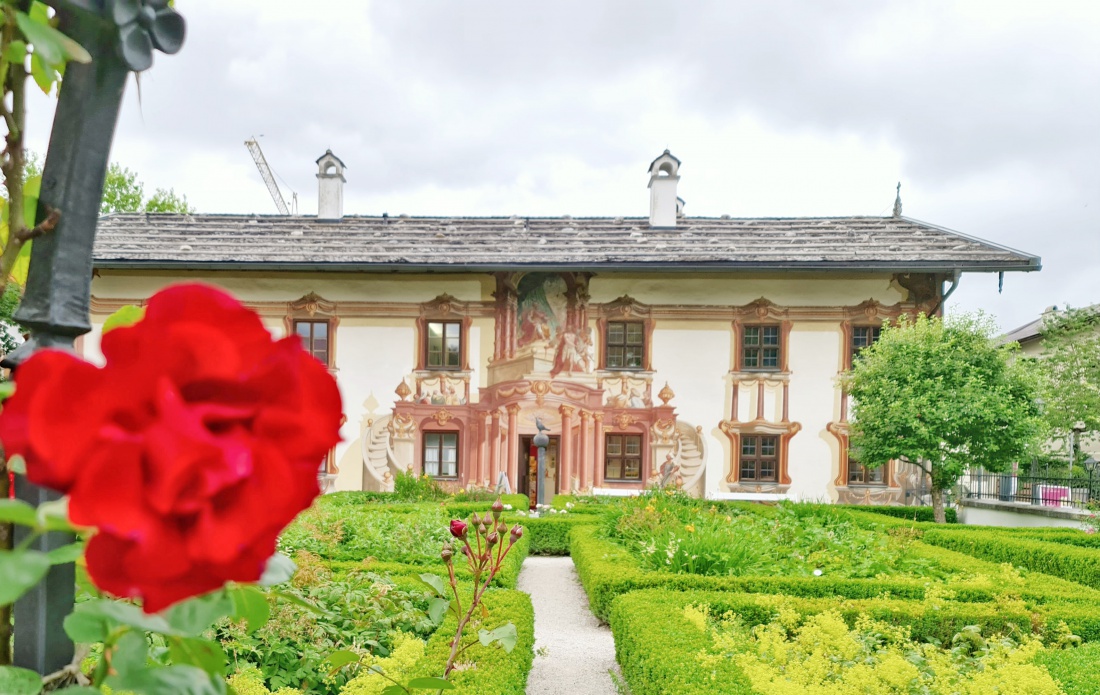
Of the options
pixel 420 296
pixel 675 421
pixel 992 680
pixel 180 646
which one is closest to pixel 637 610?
pixel 992 680

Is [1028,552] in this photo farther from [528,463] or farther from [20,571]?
[20,571]

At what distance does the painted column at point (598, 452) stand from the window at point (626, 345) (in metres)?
1.16

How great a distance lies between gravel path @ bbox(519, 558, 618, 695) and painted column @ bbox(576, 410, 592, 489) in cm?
533

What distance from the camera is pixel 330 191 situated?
17422 mm

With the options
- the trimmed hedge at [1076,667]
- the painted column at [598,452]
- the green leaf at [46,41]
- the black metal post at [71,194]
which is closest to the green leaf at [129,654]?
the black metal post at [71,194]

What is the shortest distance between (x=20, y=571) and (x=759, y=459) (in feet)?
50.1

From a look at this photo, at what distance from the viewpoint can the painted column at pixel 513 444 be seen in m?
14.7

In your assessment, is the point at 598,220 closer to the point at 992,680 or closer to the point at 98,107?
the point at 992,680

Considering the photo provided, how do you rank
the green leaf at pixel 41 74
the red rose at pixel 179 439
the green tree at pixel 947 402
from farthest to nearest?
the green tree at pixel 947 402 < the green leaf at pixel 41 74 < the red rose at pixel 179 439

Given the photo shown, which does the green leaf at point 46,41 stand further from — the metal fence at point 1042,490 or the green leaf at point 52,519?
the metal fence at point 1042,490

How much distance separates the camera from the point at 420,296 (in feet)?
50.0

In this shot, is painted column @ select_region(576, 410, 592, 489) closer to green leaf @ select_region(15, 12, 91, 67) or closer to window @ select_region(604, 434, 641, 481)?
window @ select_region(604, 434, 641, 481)

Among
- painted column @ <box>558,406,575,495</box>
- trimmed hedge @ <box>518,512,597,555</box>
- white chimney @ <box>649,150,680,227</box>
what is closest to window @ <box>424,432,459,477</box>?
painted column @ <box>558,406,575,495</box>

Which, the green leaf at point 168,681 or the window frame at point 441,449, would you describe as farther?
the window frame at point 441,449
